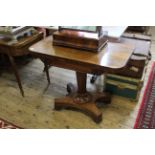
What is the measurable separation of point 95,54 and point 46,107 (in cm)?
86

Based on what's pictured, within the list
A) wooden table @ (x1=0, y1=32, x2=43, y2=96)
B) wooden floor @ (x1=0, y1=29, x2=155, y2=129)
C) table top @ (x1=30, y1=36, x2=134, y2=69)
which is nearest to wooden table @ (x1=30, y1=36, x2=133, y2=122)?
table top @ (x1=30, y1=36, x2=134, y2=69)

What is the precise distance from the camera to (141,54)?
5.78ft

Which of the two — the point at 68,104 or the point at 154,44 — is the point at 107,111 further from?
the point at 154,44

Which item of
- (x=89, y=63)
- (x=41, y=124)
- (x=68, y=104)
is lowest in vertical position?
(x=41, y=124)

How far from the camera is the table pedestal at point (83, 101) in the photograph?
5.62 feet

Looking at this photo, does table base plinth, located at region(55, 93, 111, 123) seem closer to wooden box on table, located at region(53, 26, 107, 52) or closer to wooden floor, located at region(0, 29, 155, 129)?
wooden floor, located at region(0, 29, 155, 129)

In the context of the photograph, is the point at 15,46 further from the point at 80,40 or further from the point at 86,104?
the point at 86,104

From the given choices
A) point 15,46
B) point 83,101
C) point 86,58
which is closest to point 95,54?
point 86,58

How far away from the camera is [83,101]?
5.87ft

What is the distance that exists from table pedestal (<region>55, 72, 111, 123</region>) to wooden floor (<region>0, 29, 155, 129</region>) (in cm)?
7

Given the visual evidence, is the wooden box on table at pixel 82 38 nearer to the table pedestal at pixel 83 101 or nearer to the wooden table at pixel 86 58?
the wooden table at pixel 86 58

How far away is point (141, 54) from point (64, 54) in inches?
31.2

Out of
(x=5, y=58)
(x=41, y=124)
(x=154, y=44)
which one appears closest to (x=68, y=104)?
(x=41, y=124)

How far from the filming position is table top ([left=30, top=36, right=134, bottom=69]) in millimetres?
1283
